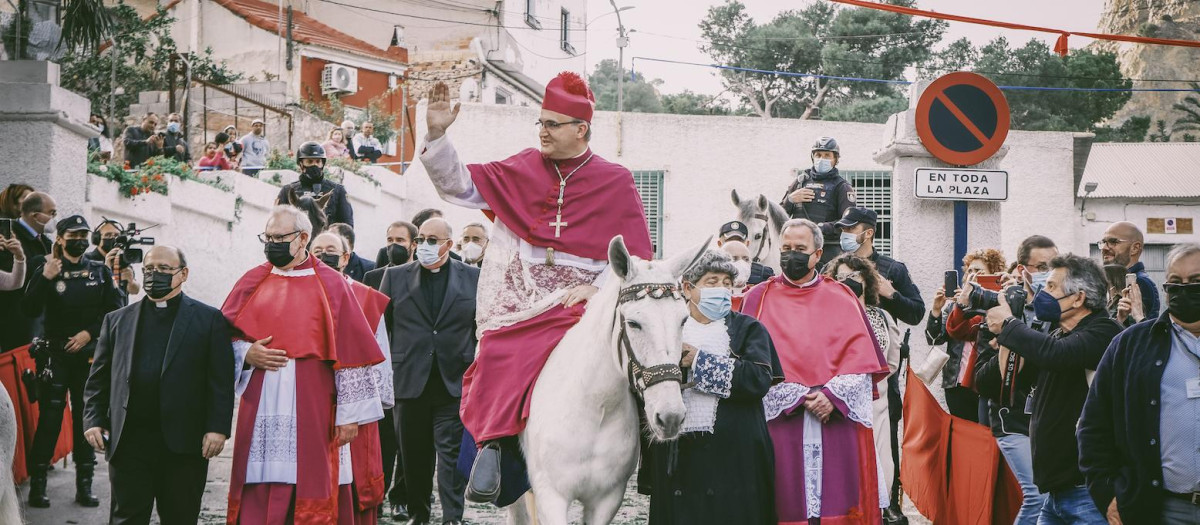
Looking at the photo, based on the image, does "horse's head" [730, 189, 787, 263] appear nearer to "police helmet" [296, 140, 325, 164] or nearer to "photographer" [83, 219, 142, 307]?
"police helmet" [296, 140, 325, 164]

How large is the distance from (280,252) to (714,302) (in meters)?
2.59

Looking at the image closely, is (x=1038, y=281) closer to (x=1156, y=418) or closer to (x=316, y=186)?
(x=1156, y=418)

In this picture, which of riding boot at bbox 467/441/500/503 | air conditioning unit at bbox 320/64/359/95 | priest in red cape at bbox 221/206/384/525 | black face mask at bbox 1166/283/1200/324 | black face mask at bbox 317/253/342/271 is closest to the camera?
black face mask at bbox 1166/283/1200/324

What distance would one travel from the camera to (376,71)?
34469mm

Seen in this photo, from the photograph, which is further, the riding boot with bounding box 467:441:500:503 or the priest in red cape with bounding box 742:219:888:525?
the priest in red cape with bounding box 742:219:888:525

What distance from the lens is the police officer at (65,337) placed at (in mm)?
8500

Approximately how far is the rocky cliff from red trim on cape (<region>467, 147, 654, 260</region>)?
56.6m

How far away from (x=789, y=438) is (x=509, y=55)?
3048cm

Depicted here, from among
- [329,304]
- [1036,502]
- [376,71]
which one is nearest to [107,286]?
[329,304]

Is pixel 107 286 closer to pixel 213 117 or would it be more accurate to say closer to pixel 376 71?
pixel 213 117

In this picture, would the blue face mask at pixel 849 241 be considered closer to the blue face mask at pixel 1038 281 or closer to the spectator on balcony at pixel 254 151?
the blue face mask at pixel 1038 281

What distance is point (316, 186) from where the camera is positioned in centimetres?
1220

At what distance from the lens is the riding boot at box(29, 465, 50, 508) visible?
334 inches

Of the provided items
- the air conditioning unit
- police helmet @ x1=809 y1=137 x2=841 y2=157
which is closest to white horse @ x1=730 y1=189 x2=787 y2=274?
police helmet @ x1=809 y1=137 x2=841 y2=157
